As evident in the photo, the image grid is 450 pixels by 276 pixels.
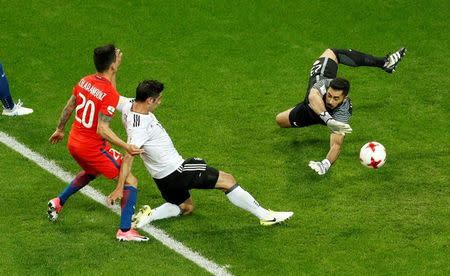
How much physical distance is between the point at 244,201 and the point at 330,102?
2.78 m

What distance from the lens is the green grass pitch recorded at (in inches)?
484

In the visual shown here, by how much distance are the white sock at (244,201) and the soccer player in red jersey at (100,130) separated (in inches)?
48.9

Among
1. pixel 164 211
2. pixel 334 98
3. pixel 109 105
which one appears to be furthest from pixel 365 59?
pixel 109 105

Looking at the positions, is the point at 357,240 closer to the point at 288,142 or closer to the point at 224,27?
the point at 288,142

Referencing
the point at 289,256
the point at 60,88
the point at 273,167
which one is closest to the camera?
the point at 289,256

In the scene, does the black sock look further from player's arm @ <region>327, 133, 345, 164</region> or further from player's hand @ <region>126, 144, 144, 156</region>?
player's hand @ <region>126, 144, 144, 156</region>

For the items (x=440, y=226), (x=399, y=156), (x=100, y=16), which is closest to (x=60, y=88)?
(x=100, y=16)

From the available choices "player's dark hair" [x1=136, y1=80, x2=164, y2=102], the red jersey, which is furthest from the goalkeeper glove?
the red jersey

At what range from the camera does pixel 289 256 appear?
12.2m

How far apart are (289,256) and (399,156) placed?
3680mm

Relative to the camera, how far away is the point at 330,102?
14.8 metres

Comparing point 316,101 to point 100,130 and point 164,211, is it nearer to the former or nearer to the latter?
point 164,211

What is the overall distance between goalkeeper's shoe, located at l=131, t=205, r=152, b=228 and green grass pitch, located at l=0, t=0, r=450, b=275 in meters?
0.21

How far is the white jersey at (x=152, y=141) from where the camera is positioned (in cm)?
1230
